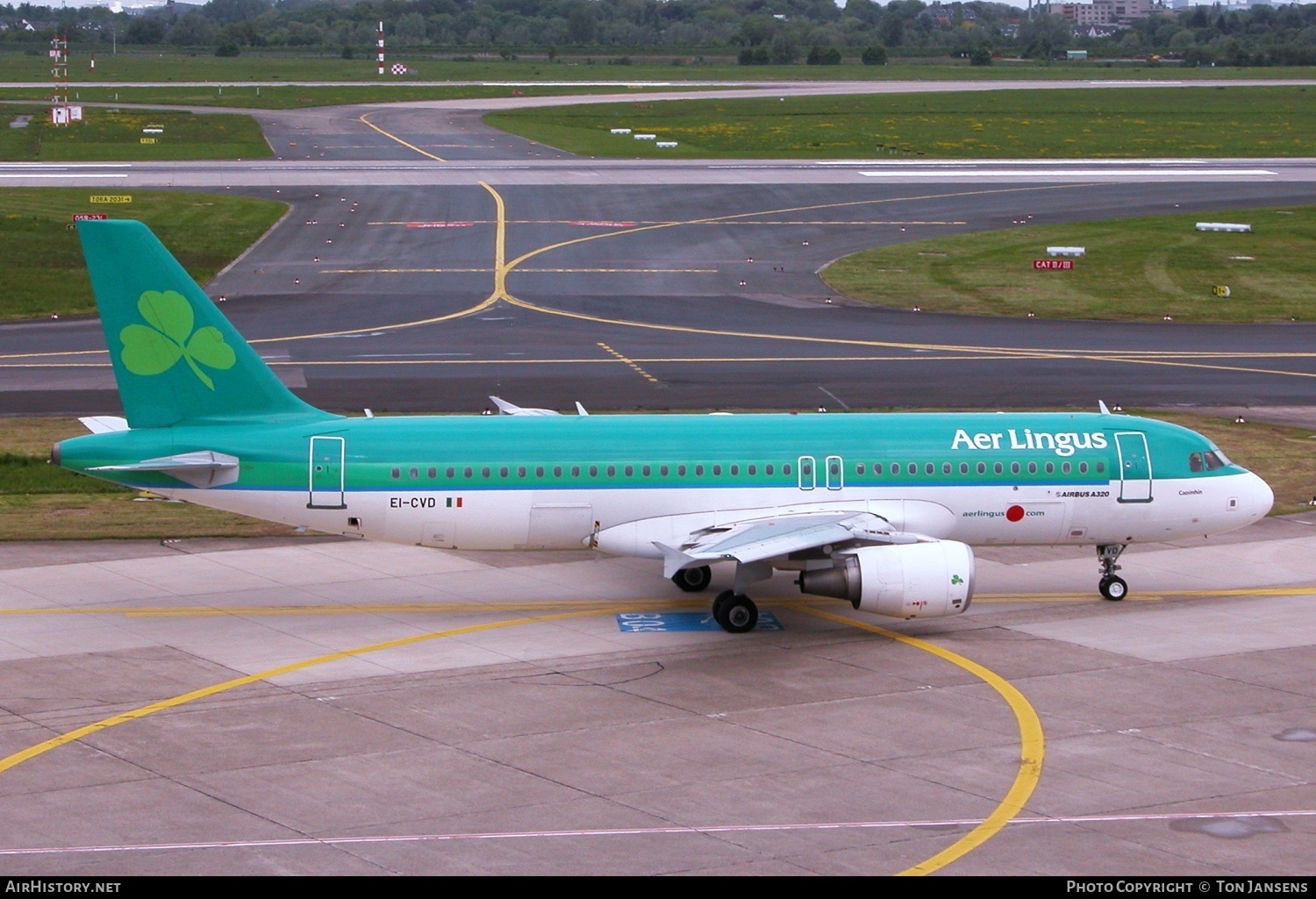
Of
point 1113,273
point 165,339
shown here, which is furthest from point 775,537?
point 1113,273

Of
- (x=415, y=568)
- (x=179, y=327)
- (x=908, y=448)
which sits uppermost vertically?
(x=179, y=327)

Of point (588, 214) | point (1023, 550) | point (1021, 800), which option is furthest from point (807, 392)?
point (588, 214)

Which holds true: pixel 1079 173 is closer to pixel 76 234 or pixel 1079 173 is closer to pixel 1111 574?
pixel 76 234

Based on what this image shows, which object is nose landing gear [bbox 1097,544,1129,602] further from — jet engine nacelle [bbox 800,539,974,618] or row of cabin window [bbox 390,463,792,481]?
row of cabin window [bbox 390,463,792,481]

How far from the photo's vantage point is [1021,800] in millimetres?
22828

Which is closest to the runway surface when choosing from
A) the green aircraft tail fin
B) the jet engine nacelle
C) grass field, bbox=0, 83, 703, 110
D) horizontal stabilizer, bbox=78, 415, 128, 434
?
the jet engine nacelle

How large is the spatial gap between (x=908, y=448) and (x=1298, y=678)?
352 inches

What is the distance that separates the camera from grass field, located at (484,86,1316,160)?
4980 inches

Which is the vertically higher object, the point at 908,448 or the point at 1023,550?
the point at 908,448

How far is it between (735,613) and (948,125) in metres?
118

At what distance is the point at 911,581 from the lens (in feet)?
98.1

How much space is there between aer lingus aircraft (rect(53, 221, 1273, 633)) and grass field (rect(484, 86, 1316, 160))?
90.9 meters

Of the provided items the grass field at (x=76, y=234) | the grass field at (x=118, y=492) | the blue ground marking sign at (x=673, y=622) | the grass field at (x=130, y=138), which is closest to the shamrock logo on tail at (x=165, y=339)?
the grass field at (x=118, y=492)
